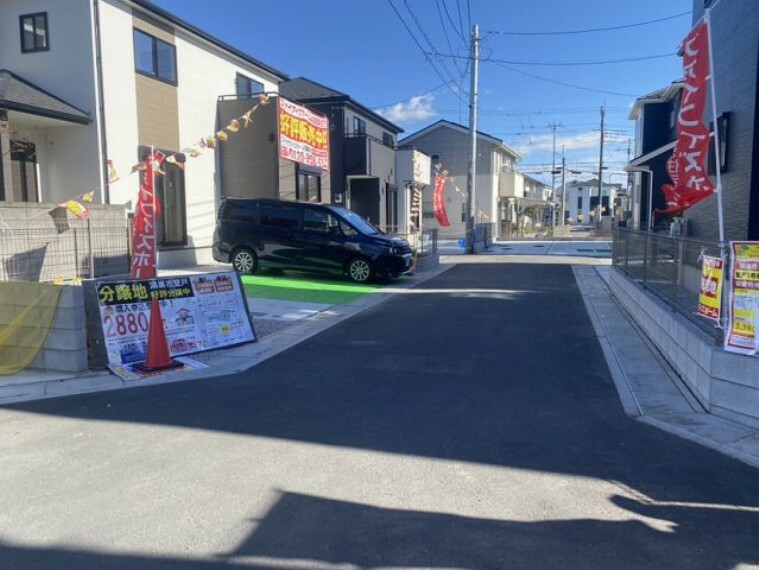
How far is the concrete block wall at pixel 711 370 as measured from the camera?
5.15m

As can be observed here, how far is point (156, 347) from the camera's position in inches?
280

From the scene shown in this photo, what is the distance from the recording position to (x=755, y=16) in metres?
9.03

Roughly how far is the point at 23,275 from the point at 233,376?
6672 mm

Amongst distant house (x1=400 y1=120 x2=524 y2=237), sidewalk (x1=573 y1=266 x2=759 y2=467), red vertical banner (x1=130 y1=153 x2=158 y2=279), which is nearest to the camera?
sidewalk (x1=573 y1=266 x2=759 y2=467)

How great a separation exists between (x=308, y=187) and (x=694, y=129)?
15.2 m

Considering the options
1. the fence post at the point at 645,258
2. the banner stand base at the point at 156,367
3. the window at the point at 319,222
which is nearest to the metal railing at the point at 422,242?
the window at the point at 319,222

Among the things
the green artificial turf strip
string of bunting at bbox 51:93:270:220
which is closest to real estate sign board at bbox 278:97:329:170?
string of bunting at bbox 51:93:270:220

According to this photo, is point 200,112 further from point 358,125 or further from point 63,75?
point 358,125

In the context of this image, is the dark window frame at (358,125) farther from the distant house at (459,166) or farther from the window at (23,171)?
the window at (23,171)

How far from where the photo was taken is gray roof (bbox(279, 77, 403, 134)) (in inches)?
975

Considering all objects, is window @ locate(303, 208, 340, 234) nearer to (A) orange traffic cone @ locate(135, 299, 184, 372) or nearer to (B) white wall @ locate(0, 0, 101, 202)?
(B) white wall @ locate(0, 0, 101, 202)

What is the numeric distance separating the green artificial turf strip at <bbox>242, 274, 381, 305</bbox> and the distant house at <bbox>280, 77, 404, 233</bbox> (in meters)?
9.45

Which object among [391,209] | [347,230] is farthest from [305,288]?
[391,209]

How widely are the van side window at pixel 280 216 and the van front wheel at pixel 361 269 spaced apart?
1.78m
